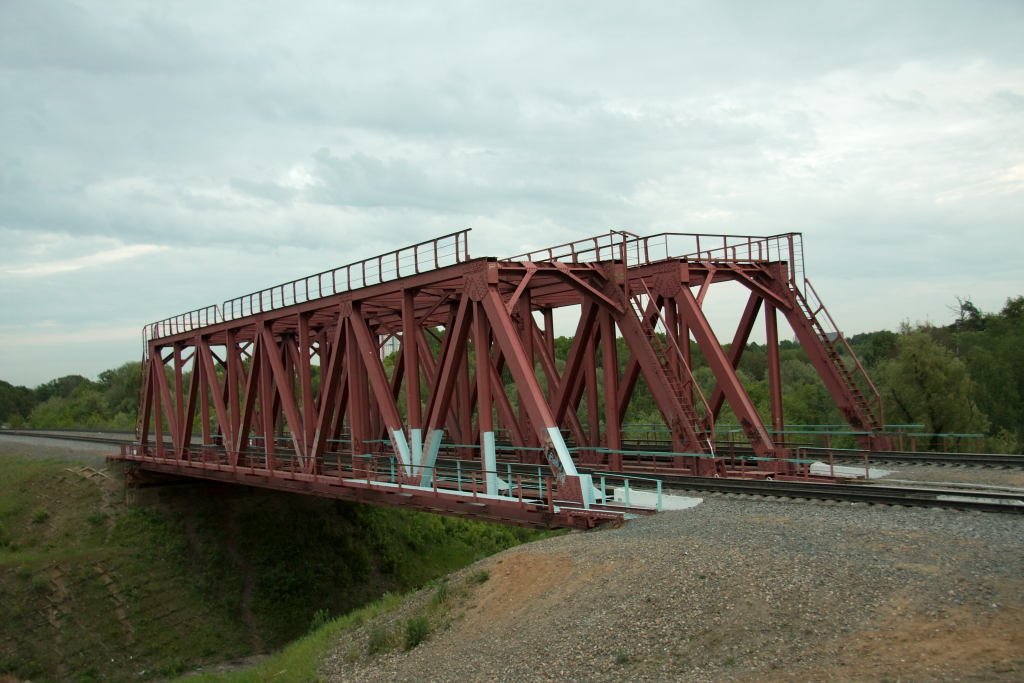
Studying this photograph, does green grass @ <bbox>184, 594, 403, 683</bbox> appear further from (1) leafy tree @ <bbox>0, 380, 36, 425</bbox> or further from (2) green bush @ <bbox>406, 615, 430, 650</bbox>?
(1) leafy tree @ <bbox>0, 380, 36, 425</bbox>

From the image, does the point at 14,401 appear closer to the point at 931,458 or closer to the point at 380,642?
the point at 380,642

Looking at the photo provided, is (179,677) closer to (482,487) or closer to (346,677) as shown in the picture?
(482,487)

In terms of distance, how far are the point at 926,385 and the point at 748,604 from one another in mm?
32980

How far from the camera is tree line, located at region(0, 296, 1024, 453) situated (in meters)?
39.6

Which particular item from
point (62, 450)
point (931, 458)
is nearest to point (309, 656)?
point (931, 458)

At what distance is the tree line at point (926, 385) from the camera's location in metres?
39.6

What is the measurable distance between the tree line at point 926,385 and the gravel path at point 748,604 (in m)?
12.5

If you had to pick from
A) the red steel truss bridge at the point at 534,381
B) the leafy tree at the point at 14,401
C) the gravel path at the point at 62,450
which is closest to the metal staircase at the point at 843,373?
the red steel truss bridge at the point at 534,381

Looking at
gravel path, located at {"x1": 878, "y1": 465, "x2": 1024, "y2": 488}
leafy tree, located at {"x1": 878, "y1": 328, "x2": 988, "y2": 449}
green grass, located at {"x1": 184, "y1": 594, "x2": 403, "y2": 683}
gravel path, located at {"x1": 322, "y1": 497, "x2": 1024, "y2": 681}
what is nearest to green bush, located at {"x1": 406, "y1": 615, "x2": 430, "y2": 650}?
gravel path, located at {"x1": 322, "y1": 497, "x2": 1024, "y2": 681}

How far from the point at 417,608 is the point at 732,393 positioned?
12366 mm

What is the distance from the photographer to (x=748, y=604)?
11195 millimetres

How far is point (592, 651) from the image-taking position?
11.6 meters

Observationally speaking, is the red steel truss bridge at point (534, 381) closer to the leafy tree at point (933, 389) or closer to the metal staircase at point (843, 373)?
the metal staircase at point (843, 373)

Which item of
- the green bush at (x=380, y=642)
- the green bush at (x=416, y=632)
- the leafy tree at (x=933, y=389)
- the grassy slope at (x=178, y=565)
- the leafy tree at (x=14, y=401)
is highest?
the leafy tree at (x=14, y=401)
